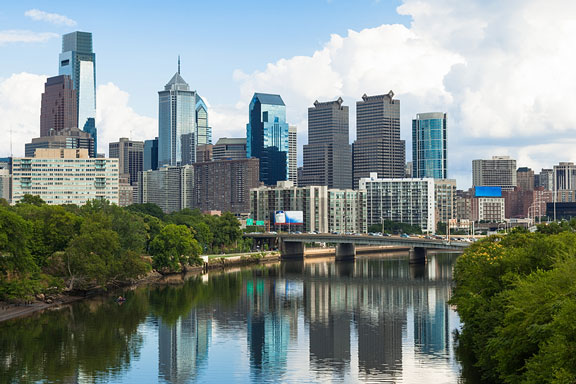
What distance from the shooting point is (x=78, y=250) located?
415ft

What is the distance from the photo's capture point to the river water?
7869 cm

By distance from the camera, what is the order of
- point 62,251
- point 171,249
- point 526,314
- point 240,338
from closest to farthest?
point 526,314
point 240,338
point 62,251
point 171,249

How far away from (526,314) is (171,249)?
4881 inches

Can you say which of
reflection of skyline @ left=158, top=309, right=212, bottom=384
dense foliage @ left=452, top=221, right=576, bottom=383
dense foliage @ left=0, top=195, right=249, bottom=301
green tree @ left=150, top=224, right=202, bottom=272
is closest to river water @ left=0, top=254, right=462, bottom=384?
reflection of skyline @ left=158, top=309, right=212, bottom=384

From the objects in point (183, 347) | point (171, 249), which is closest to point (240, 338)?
point (183, 347)

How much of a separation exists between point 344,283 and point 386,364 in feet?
256

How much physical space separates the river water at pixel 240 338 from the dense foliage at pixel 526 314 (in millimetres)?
7185

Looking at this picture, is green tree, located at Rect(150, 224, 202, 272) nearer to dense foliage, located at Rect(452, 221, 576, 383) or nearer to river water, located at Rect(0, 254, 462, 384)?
river water, located at Rect(0, 254, 462, 384)

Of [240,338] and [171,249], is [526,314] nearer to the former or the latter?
[240,338]

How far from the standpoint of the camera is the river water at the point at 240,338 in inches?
3098

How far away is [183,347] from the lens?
9244cm

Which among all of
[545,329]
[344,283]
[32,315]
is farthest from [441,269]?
[545,329]

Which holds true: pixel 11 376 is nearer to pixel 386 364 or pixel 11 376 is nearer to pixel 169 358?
pixel 169 358

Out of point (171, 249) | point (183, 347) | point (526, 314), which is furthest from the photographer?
point (171, 249)
